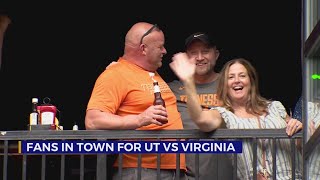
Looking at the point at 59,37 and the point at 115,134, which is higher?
the point at 59,37

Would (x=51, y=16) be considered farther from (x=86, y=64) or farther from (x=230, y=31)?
(x=230, y=31)

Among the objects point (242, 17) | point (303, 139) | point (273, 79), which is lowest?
point (303, 139)

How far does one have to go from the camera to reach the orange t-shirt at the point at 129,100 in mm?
8312

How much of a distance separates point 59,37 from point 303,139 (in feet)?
16.5

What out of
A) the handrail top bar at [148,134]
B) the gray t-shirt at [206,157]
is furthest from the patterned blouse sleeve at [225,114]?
→ the gray t-shirt at [206,157]

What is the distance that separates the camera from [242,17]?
1167 cm

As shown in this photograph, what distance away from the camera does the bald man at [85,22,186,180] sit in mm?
8234

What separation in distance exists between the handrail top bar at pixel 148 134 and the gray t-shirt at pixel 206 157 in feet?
0.84

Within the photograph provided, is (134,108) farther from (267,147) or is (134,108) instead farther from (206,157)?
(267,147)

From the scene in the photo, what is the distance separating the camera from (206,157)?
8.52 meters

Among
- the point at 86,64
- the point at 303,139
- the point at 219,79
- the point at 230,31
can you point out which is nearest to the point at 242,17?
the point at 230,31

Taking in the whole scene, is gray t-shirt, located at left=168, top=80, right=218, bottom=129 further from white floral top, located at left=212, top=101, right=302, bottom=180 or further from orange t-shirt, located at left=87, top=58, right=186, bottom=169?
white floral top, located at left=212, top=101, right=302, bottom=180

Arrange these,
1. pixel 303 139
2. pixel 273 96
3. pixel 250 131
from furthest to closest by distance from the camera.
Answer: pixel 273 96 → pixel 250 131 → pixel 303 139

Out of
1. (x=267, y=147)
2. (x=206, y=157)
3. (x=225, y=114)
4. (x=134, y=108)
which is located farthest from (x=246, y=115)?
(x=134, y=108)
